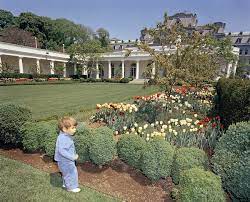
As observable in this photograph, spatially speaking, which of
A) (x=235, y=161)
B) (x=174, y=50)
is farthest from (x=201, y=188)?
(x=174, y=50)

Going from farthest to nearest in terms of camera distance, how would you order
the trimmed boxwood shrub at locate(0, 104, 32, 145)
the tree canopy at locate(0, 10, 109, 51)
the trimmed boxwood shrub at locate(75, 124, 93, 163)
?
1. the tree canopy at locate(0, 10, 109, 51)
2. the trimmed boxwood shrub at locate(0, 104, 32, 145)
3. the trimmed boxwood shrub at locate(75, 124, 93, 163)

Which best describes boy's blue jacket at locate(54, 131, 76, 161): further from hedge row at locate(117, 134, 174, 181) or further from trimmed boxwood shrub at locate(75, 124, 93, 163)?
hedge row at locate(117, 134, 174, 181)

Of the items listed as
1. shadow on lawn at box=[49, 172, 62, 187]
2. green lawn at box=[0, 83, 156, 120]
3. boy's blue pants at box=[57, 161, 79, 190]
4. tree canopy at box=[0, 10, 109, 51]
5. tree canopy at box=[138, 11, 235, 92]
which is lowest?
green lawn at box=[0, 83, 156, 120]

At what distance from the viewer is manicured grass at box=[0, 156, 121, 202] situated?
3.22 metres

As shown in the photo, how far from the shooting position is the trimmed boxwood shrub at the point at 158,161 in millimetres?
3477

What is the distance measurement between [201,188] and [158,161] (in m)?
1.09

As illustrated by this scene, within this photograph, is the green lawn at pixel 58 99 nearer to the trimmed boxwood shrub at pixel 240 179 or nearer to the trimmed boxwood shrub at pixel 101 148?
the trimmed boxwood shrub at pixel 101 148

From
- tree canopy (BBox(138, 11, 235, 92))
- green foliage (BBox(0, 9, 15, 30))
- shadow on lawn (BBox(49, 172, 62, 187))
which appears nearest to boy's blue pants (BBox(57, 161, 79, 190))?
shadow on lawn (BBox(49, 172, 62, 187))

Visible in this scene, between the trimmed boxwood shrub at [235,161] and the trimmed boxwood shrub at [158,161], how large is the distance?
2.36 ft

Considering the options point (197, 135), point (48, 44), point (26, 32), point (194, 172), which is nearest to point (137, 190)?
point (194, 172)

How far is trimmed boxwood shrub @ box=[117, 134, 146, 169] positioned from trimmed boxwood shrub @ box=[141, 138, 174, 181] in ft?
0.85

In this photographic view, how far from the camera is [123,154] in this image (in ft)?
13.1

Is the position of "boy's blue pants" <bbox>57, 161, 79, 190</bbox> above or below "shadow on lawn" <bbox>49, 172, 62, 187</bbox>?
above

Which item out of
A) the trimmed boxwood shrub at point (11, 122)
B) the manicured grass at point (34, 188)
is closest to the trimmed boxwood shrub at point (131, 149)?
the manicured grass at point (34, 188)
